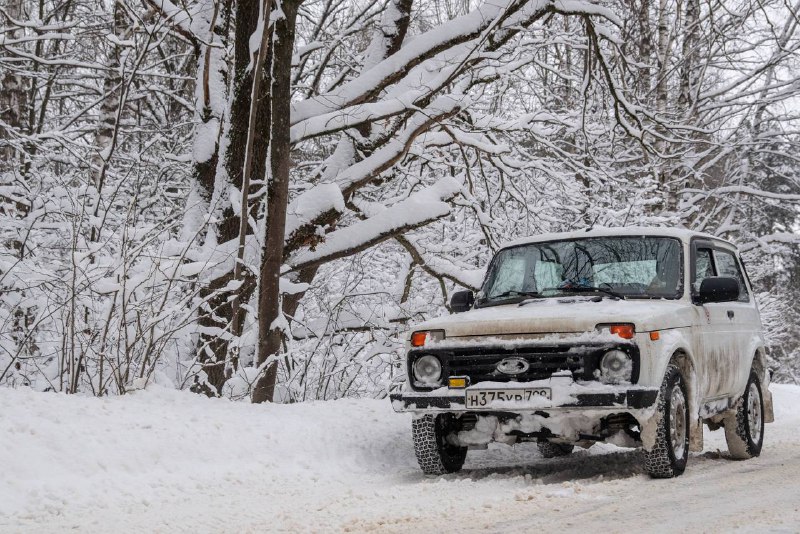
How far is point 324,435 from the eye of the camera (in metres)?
7.27

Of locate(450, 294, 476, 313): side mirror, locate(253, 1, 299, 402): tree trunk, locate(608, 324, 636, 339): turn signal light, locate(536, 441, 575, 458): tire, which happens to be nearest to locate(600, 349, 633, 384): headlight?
locate(608, 324, 636, 339): turn signal light

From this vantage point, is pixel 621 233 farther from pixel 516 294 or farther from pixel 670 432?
pixel 670 432

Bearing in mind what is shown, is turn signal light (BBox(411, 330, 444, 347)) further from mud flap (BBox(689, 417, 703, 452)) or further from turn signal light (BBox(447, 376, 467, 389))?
mud flap (BBox(689, 417, 703, 452))

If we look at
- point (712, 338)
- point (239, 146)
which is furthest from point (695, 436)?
point (239, 146)

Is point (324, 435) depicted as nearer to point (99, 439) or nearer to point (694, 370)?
point (99, 439)

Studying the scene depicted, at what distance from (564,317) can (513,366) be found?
48 centimetres

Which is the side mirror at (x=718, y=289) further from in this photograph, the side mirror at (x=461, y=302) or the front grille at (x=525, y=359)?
the side mirror at (x=461, y=302)

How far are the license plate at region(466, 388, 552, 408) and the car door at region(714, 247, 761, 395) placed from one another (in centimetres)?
243

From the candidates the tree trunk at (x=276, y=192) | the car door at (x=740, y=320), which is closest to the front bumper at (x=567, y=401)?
the car door at (x=740, y=320)

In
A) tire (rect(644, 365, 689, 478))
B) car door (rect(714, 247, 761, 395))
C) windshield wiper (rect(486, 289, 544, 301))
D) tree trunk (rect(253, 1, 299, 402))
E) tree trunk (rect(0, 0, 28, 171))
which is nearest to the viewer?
tire (rect(644, 365, 689, 478))

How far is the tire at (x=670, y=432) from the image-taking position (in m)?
5.98

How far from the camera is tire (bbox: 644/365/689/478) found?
598 centimetres

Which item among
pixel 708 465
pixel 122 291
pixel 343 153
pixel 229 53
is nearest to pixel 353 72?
pixel 343 153

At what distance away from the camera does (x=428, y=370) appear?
648cm
